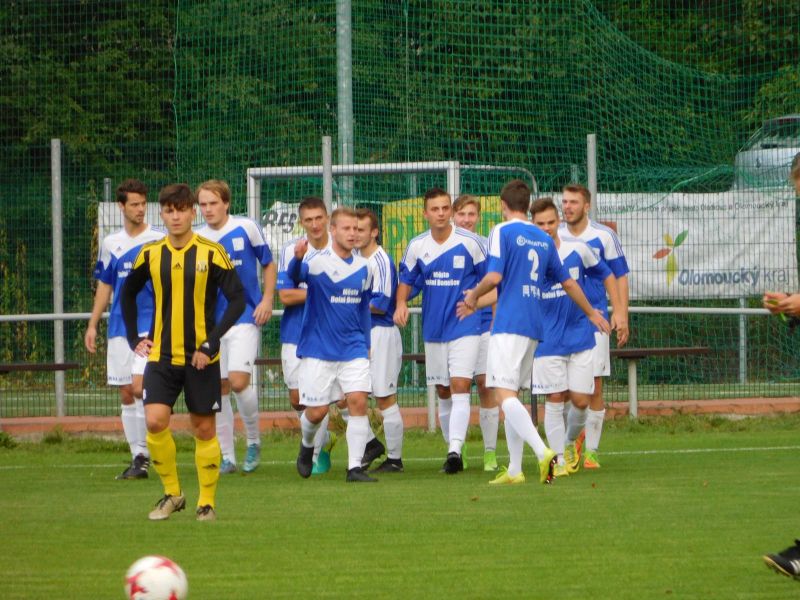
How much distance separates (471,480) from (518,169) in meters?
5.97

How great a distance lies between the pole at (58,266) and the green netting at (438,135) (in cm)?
88

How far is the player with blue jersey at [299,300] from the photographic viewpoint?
11.4 m

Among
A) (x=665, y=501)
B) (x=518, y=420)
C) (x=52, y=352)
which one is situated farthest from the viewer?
(x=52, y=352)

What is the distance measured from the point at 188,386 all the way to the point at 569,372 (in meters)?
3.67

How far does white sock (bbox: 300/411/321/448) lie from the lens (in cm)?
1102

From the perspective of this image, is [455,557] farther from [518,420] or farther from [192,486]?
[192,486]

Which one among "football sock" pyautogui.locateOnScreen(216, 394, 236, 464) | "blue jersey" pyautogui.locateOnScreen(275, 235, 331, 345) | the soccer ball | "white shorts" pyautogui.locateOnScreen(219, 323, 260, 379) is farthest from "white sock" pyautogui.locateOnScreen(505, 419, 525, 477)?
the soccer ball

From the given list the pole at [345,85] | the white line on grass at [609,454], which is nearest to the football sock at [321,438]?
the white line on grass at [609,454]

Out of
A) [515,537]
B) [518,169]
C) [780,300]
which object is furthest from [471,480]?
[518,169]

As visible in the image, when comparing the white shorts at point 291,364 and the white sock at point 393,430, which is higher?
the white shorts at point 291,364

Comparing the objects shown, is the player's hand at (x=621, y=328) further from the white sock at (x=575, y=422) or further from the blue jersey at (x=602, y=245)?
the white sock at (x=575, y=422)

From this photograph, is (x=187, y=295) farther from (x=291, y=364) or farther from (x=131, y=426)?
(x=291, y=364)

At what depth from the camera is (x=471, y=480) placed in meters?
10.8

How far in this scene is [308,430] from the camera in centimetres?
1109
